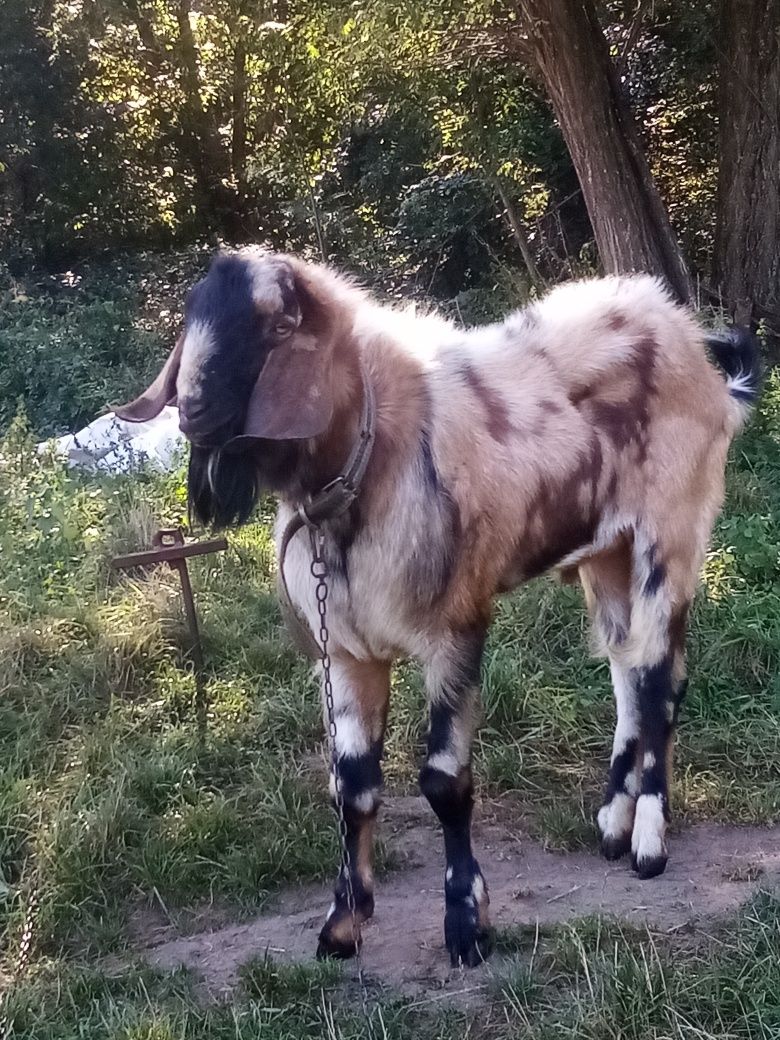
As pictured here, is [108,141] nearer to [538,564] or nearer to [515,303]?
[515,303]

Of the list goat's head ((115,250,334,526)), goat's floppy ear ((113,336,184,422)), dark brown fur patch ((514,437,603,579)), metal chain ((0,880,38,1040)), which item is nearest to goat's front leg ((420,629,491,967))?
dark brown fur patch ((514,437,603,579))

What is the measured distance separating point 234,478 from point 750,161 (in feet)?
21.3

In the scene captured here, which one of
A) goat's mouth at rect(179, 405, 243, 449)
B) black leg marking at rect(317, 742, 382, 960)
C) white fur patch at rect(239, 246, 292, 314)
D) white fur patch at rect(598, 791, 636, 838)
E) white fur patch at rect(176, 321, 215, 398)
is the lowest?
white fur patch at rect(598, 791, 636, 838)

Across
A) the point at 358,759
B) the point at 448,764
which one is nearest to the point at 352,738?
the point at 358,759

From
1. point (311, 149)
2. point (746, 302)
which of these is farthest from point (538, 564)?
point (311, 149)

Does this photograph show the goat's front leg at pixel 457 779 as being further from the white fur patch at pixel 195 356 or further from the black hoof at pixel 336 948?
the white fur patch at pixel 195 356

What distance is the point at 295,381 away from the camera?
8.77 feet

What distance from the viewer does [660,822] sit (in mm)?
3777

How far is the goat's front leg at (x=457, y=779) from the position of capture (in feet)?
10.5

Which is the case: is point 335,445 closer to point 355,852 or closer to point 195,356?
point 195,356

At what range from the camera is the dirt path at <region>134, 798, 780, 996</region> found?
3309 millimetres

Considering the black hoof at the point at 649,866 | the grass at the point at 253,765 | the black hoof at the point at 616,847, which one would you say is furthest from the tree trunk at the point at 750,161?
the black hoof at the point at 649,866

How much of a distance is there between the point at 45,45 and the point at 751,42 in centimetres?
1003

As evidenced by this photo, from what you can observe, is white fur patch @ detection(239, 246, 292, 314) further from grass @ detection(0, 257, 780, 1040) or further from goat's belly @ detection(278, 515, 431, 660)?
grass @ detection(0, 257, 780, 1040)
